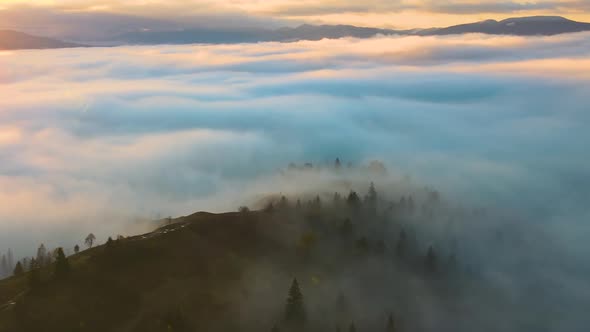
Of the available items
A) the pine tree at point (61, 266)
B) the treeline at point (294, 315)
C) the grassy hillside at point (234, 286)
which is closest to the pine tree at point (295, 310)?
the treeline at point (294, 315)

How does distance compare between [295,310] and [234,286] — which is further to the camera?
[234,286]

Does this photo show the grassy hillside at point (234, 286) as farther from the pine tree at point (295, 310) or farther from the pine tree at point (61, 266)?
the pine tree at point (61, 266)

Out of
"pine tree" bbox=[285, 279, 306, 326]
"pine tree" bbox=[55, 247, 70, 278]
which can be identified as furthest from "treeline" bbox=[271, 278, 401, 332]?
"pine tree" bbox=[55, 247, 70, 278]

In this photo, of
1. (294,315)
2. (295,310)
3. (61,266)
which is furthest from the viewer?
(294,315)

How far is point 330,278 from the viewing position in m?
164

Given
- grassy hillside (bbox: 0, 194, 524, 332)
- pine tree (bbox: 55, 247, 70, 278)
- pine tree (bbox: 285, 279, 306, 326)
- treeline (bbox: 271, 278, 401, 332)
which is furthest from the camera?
pine tree (bbox: 285, 279, 306, 326)

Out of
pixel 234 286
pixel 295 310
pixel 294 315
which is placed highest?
pixel 234 286

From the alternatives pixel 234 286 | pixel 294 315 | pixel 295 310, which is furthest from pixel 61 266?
pixel 294 315

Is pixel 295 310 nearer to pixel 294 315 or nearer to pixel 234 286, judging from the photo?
pixel 294 315

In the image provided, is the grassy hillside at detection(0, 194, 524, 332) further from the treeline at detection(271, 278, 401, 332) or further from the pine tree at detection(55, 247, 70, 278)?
the pine tree at detection(55, 247, 70, 278)

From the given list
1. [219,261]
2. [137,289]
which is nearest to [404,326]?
[219,261]

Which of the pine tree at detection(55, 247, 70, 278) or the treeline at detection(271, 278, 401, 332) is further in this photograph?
the treeline at detection(271, 278, 401, 332)

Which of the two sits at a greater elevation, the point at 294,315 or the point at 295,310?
the point at 295,310

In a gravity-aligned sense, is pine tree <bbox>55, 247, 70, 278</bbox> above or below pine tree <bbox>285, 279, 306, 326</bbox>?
above
